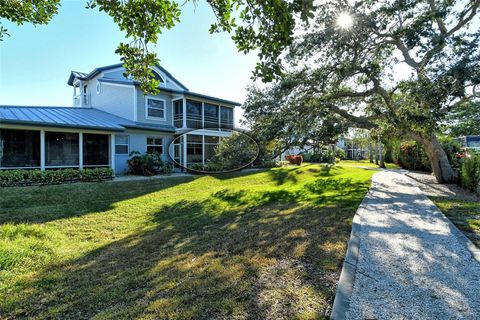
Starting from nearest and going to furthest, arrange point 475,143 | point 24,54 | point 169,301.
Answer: point 169,301 < point 24,54 < point 475,143

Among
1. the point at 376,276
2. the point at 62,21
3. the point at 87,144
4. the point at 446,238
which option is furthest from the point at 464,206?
the point at 87,144

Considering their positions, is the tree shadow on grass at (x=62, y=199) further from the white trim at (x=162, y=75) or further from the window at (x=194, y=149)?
the white trim at (x=162, y=75)

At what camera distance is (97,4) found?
4.31m

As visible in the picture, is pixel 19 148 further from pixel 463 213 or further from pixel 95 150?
pixel 463 213

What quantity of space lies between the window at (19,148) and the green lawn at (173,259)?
5.91 metres

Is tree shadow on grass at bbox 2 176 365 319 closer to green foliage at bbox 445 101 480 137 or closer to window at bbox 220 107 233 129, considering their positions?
window at bbox 220 107 233 129

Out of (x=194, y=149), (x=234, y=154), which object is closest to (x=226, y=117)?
(x=194, y=149)

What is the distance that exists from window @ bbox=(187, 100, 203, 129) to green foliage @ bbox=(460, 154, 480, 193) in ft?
53.5

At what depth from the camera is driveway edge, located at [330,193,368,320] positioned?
244 centimetres

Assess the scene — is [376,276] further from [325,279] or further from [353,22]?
[353,22]

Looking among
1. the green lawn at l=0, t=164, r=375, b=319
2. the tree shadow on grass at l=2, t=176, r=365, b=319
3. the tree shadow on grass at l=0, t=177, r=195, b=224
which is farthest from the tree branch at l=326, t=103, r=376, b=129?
the tree shadow on grass at l=0, t=177, r=195, b=224

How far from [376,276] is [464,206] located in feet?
18.1

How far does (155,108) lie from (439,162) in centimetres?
1743

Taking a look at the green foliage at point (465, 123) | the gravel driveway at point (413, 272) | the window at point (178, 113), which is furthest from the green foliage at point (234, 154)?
the green foliage at point (465, 123)
